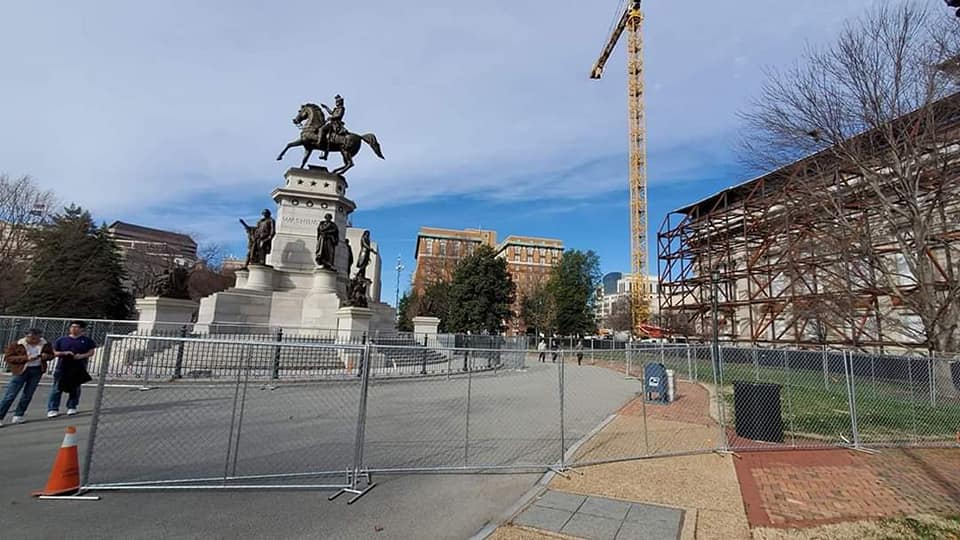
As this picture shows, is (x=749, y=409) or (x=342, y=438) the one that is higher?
(x=749, y=409)

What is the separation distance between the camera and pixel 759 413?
7.95m

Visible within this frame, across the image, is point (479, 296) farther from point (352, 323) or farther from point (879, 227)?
point (879, 227)

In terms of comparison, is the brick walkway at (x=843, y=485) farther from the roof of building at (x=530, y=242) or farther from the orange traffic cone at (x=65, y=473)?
the roof of building at (x=530, y=242)

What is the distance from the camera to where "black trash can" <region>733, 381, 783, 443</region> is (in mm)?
7883

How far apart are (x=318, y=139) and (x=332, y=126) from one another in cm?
108

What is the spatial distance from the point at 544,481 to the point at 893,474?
197 inches

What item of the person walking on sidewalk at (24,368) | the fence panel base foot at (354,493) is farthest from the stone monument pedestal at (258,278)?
the fence panel base foot at (354,493)

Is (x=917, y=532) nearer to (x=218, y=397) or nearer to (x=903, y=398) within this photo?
(x=903, y=398)

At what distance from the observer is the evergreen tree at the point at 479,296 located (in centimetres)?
4403

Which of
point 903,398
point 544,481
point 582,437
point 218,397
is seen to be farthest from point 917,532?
point 218,397

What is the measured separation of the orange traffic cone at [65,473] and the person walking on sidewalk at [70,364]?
4603 mm

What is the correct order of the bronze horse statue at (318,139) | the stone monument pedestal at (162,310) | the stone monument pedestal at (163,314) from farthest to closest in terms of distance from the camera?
the bronze horse statue at (318,139), the stone monument pedestal at (162,310), the stone monument pedestal at (163,314)

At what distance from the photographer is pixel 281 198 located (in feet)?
73.4

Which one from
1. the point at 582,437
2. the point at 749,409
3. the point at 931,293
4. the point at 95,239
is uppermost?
the point at 95,239
